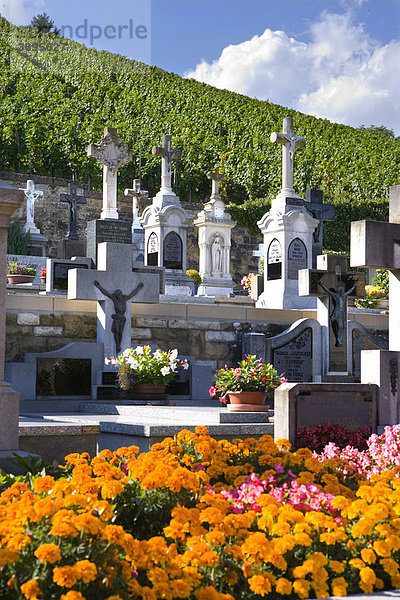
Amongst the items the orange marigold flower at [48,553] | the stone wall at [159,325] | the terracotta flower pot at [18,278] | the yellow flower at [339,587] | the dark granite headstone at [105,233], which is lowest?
the yellow flower at [339,587]

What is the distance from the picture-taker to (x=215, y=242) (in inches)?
916

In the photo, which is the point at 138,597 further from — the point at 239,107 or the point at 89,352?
the point at 239,107

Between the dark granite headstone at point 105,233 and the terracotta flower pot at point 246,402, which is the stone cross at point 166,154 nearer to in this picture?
the dark granite headstone at point 105,233

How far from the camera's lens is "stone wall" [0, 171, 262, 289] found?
2836 cm

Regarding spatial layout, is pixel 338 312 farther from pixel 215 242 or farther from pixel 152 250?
pixel 215 242

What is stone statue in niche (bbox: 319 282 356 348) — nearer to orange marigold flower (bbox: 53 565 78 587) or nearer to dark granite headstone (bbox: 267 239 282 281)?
dark granite headstone (bbox: 267 239 282 281)

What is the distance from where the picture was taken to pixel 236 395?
8219mm

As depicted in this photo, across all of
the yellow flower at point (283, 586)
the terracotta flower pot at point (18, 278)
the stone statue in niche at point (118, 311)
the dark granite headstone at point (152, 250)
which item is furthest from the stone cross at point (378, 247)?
the dark granite headstone at point (152, 250)

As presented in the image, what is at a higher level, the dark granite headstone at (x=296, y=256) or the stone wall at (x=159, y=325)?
the dark granite headstone at (x=296, y=256)

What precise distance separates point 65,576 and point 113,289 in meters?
8.67

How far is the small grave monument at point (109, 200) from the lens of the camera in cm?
1193

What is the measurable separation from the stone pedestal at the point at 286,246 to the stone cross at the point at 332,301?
174 inches

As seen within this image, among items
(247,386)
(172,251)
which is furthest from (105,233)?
(172,251)

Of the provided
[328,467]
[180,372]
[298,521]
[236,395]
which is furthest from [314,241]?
[298,521]
